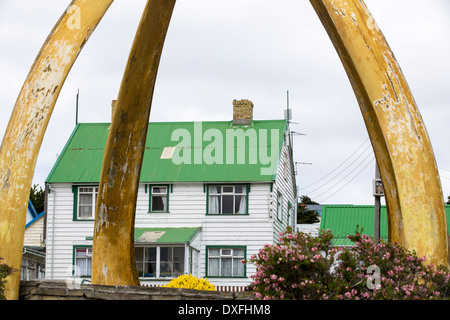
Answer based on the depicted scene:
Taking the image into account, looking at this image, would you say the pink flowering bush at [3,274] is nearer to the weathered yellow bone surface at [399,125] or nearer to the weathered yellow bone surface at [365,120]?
the weathered yellow bone surface at [365,120]

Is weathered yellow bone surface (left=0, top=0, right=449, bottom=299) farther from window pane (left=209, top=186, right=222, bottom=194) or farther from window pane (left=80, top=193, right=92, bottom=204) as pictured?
window pane (left=80, top=193, right=92, bottom=204)

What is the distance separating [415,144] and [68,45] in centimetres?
566

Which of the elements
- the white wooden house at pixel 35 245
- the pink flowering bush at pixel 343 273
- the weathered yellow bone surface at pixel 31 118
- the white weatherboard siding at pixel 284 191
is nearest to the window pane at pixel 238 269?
the white weatherboard siding at pixel 284 191

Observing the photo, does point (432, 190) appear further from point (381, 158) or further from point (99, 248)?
point (99, 248)

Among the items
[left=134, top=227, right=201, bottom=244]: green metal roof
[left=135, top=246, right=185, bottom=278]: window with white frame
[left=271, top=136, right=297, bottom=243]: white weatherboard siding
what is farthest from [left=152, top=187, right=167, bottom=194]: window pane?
[left=271, top=136, right=297, bottom=243]: white weatherboard siding

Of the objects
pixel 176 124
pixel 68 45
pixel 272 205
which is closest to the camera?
pixel 68 45

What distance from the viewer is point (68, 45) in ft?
38.8

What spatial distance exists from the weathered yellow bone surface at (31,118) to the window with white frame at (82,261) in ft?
73.2

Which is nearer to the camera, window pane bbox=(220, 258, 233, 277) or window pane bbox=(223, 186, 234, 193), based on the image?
window pane bbox=(220, 258, 233, 277)

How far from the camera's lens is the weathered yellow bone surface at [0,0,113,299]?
10992 millimetres
